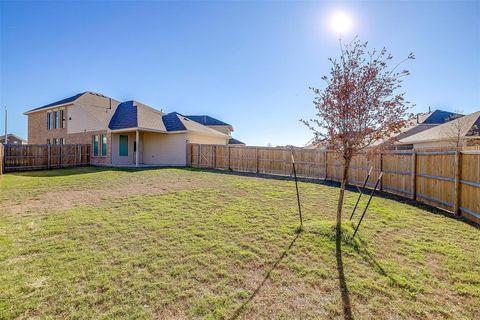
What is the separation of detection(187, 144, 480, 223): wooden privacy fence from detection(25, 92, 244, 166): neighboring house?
427 cm

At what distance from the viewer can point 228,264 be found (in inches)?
141

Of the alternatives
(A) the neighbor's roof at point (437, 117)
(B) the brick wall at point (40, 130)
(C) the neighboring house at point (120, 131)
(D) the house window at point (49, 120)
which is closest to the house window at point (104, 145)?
(C) the neighboring house at point (120, 131)

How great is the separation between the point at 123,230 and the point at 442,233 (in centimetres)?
683

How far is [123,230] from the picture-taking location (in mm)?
4863

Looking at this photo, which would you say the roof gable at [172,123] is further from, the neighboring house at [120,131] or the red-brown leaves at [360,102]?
the red-brown leaves at [360,102]

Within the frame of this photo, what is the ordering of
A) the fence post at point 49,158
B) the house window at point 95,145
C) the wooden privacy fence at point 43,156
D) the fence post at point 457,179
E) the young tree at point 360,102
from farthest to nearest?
1. the house window at point 95,145
2. the fence post at point 49,158
3. the wooden privacy fence at point 43,156
4. the fence post at point 457,179
5. the young tree at point 360,102

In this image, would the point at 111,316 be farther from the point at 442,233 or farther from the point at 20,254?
the point at 442,233

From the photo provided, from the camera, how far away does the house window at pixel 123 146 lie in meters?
19.2

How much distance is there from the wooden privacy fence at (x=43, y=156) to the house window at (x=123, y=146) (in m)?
2.98

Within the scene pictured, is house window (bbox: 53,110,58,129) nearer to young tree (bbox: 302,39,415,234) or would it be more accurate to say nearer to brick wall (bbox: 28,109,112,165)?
brick wall (bbox: 28,109,112,165)

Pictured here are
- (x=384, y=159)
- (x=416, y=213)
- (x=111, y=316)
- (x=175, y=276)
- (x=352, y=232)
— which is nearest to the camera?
(x=111, y=316)

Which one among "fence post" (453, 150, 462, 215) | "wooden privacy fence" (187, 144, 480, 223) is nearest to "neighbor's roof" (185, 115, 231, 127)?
"wooden privacy fence" (187, 144, 480, 223)

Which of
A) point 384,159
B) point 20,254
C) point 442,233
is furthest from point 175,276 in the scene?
point 384,159

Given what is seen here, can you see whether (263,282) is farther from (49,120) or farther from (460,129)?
(49,120)
